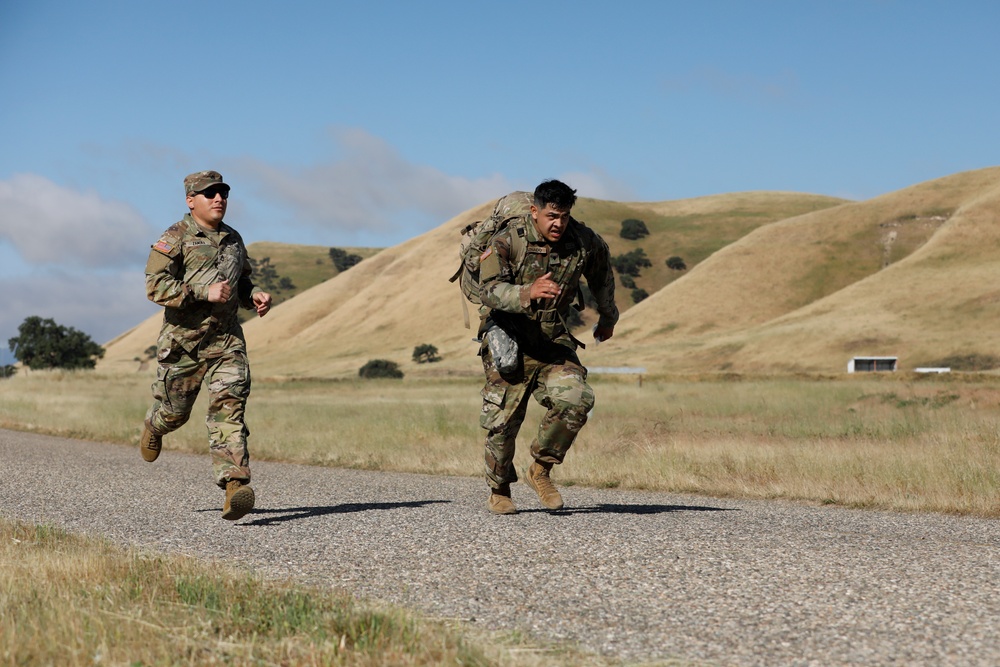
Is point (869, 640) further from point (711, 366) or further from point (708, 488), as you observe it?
point (711, 366)

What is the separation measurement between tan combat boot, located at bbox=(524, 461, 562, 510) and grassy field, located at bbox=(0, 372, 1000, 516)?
315 centimetres

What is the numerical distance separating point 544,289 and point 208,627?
12.0 ft

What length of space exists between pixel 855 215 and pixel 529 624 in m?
108

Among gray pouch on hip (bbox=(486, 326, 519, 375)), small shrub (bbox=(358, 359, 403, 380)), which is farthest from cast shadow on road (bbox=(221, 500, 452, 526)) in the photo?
small shrub (bbox=(358, 359, 403, 380))

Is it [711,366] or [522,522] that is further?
[711,366]

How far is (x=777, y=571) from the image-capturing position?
5363 mm

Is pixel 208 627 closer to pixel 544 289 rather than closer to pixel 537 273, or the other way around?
pixel 544 289

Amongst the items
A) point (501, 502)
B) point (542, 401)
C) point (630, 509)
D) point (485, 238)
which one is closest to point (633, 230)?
point (630, 509)

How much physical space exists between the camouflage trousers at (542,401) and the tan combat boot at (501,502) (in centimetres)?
18

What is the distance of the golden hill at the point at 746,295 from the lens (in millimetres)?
66250

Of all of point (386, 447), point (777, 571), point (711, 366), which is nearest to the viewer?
point (777, 571)

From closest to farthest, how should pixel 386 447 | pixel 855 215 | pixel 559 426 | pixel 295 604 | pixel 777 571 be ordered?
pixel 295 604 → pixel 777 571 → pixel 559 426 → pixel 386 447 → pixel 855 215

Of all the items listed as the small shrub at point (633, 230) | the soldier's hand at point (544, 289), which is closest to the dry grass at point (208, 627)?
the soldier's hand at point (544, 289)

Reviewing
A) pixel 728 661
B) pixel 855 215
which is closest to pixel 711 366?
pixel 855 215
